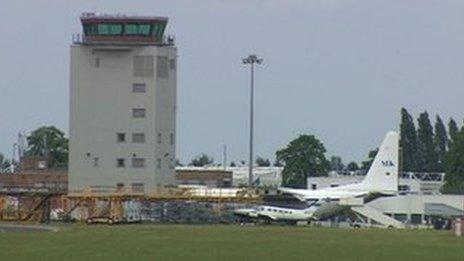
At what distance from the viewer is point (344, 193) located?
536ft

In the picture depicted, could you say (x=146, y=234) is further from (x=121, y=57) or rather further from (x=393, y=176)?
(x=393, y=176)

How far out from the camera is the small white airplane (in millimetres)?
146250

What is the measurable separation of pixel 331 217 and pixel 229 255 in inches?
3555

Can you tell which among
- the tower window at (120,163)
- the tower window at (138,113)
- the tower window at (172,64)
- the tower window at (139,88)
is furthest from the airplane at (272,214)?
the tower window at (172,64)

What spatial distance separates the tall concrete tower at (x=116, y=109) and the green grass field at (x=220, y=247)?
59.4 meters

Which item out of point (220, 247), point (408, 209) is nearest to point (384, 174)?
point (408, 209)

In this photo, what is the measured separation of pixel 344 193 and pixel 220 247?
299 feet

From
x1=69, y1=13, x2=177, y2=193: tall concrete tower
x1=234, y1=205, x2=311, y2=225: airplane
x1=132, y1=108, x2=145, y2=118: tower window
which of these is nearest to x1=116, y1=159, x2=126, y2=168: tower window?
x1=69, y1=13, x2=177, y2=193: tall concrete tower

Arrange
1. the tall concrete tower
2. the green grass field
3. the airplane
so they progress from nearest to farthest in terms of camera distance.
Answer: the green grass field → the airplane → the tall concrete tower

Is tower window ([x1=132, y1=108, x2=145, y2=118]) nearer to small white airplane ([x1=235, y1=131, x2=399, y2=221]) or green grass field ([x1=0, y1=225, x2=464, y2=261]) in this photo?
small white airplane ([x1=235, y1=131, x2=399, y2=221])

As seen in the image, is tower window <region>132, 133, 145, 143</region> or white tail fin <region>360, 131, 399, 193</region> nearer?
tower window <region>132, 133, 145, 143</region>

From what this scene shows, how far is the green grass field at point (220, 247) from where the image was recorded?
6519 cm

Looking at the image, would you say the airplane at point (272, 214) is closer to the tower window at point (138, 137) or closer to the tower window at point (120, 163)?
the tower window at point (138, 137)

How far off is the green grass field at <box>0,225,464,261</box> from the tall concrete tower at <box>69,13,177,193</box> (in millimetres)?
59440
